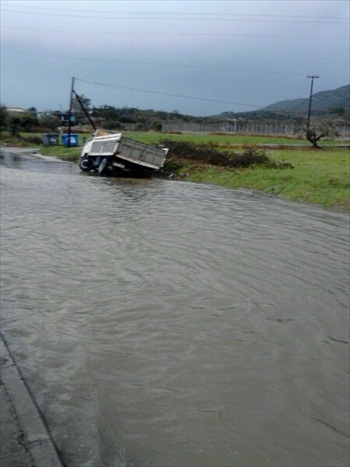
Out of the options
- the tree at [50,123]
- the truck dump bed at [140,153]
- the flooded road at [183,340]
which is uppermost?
the tree at [50,123]

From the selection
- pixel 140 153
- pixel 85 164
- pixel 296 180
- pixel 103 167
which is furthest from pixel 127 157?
pixel 296 180

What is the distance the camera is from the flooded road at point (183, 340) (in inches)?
177

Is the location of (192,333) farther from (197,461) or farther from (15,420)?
(15,420)

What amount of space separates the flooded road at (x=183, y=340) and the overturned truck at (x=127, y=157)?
568 inches

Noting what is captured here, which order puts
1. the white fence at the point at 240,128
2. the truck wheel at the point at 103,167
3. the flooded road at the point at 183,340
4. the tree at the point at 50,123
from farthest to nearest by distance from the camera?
the tree at the point at 50,123, the white fence at the point at 240,128, the truck wheel at the point at 103,167, the flooded road at the point at 183,340

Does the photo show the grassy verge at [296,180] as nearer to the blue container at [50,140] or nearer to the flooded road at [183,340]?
the flooded road at [183,340]

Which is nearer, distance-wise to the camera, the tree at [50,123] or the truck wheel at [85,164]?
the truck wheel at [85,164]

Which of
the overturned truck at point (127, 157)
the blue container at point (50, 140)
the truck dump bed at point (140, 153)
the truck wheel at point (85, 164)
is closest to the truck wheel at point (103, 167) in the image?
the overturned truck at point (127, 157)

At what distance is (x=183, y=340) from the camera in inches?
255

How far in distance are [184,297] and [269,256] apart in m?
3.46

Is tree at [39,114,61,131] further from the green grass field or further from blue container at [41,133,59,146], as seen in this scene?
the green grass field

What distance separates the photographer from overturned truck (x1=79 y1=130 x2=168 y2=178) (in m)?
27.8

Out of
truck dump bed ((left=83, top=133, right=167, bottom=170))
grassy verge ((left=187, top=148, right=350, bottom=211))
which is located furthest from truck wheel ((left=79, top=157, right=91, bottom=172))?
grassy verge ((left=187, top=148, right=350, bottom=211))

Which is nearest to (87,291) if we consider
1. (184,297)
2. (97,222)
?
(184,297)
